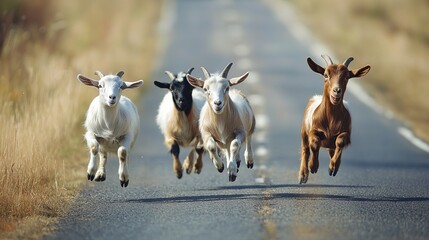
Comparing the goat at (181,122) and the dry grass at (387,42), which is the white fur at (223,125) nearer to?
the goat at (181,122)

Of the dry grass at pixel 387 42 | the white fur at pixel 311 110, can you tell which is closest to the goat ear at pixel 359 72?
the white fur at pixel 311 110

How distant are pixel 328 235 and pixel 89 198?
163 inches

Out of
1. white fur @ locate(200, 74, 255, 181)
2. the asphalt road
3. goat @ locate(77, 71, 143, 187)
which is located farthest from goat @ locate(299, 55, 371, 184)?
goat @ locate(77, 71, 143, 187)

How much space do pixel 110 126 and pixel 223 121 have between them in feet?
4.26

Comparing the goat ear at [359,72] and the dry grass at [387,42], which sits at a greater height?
the dry grass at [387,42]

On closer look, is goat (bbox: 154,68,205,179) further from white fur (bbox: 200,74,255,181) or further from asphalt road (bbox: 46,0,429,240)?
asphalt road (bbox: 46,0,429,240)

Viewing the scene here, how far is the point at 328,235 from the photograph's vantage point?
38.2ft

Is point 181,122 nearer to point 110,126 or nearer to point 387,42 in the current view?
point 110,126

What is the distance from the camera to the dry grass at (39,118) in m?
13.7

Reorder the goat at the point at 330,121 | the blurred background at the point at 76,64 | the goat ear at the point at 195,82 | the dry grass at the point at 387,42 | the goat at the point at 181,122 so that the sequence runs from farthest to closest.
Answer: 1. the dry grass at the point at 387,42
2. the goat at the point at 181,122
3. the blurred background at the point at 76,64
4. the goat ear at the point at 195,82
5. the goat at the point at 330,121

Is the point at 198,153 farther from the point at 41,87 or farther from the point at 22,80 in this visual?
the point at 22,80

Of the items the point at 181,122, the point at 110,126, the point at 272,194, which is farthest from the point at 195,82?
the point at 272,194

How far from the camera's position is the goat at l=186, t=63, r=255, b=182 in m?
13.9

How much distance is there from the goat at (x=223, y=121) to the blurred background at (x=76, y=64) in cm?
187
